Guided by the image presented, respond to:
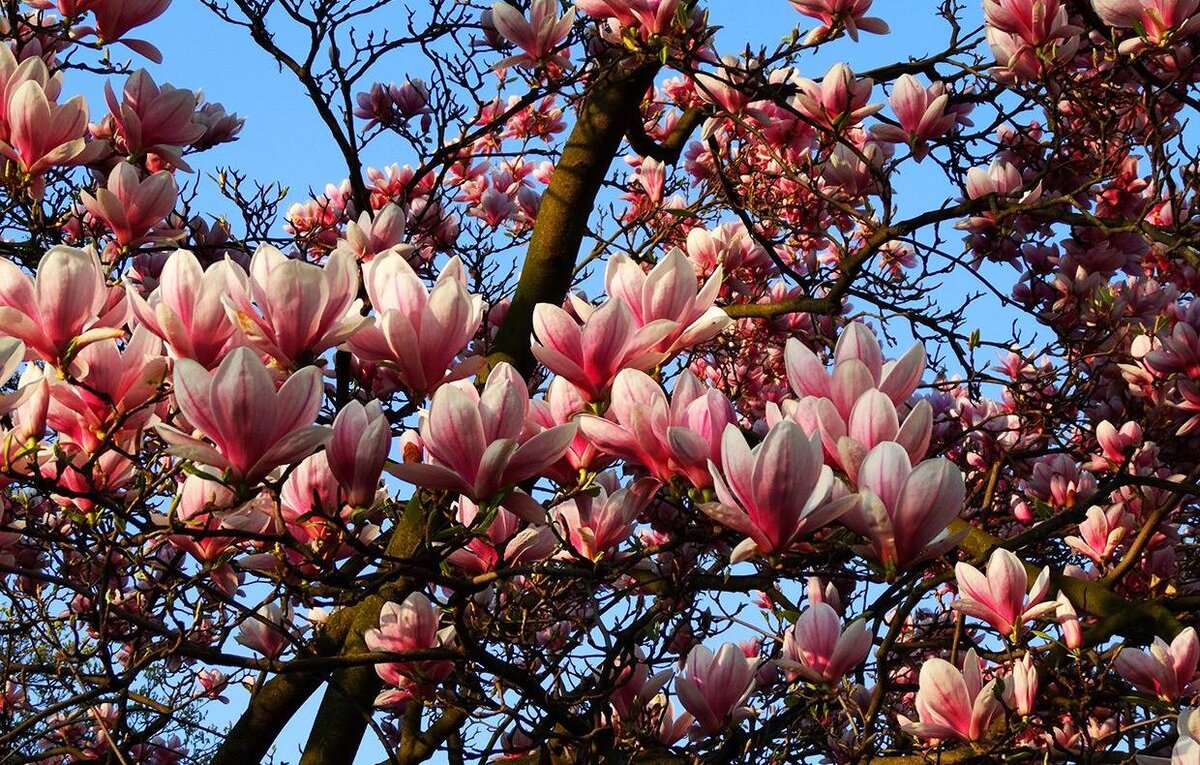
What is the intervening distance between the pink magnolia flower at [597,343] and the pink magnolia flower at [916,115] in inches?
91.9

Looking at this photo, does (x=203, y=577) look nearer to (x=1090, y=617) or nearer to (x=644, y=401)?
(x=644, y=401)

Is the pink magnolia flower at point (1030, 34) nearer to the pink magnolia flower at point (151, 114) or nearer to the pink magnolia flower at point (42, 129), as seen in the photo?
the pink magnolia flower at point (151, 114)

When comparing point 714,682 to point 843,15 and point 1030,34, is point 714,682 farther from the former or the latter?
point 1030,34

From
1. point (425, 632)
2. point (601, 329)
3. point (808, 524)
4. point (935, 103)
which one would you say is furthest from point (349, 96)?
point (808, 524)

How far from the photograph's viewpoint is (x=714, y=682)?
8.43 ft

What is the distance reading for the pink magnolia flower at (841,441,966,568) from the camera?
146 centimetres

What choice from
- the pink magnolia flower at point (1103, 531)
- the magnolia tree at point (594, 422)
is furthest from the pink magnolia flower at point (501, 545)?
the pink magnolia flower at point (1103, 531)

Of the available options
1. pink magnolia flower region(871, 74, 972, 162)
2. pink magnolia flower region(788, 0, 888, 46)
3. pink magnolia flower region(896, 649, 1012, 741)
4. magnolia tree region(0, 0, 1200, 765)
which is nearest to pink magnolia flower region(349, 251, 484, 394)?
magnolia tree region(0, 0, 1200, 765)

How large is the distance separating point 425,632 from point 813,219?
3038 mm

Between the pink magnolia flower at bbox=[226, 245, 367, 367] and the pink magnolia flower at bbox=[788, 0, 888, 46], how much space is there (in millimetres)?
2255

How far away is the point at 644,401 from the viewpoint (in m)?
1.58

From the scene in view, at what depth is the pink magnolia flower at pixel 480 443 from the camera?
59.3 inches

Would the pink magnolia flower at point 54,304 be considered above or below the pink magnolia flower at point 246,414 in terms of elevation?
above

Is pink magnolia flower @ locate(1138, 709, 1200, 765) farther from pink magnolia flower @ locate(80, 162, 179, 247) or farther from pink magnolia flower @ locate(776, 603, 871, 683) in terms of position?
pink magnolia flower @ locate(80, 162, 179, 247)
